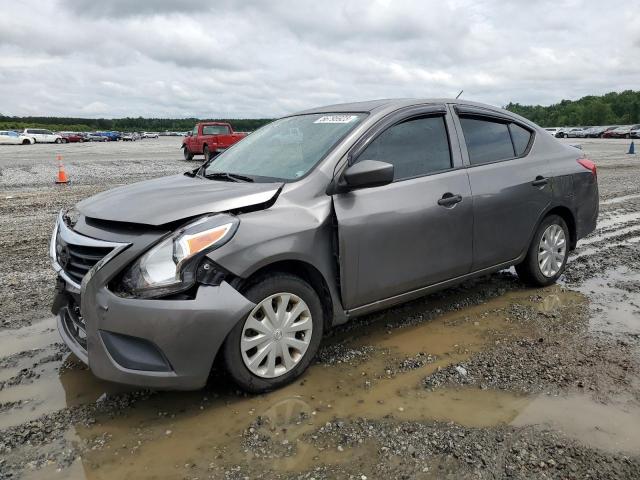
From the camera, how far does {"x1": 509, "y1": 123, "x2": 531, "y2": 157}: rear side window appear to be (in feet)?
15.8

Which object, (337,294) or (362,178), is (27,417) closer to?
(337,294)

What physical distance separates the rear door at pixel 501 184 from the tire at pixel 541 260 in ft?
0.54

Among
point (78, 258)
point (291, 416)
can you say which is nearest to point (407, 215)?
point (291, 416)

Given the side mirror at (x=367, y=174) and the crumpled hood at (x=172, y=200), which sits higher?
the side mirror at (x=367, y=174)

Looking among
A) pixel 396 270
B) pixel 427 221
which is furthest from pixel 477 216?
pixel 396 270

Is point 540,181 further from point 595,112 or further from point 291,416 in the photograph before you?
point 595,112

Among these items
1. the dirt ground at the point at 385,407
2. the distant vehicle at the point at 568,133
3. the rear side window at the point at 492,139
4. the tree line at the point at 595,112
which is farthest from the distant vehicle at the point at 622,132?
the dirt ground at the point at 385,407

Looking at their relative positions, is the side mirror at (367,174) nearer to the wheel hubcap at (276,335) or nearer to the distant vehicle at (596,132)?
the wheel hubcap at (276,335)

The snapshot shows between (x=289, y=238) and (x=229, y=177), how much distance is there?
931 mm

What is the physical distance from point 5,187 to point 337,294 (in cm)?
1238

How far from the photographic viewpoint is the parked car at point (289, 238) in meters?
2.84

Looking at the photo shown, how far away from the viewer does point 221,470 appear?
8.29ft

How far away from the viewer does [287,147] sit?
13.0ft

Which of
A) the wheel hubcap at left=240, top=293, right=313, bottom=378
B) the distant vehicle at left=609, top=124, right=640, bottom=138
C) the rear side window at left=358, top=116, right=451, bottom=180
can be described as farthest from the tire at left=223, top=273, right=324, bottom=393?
the distant vehicle at left=609, top=124, right=640, bottom=138
